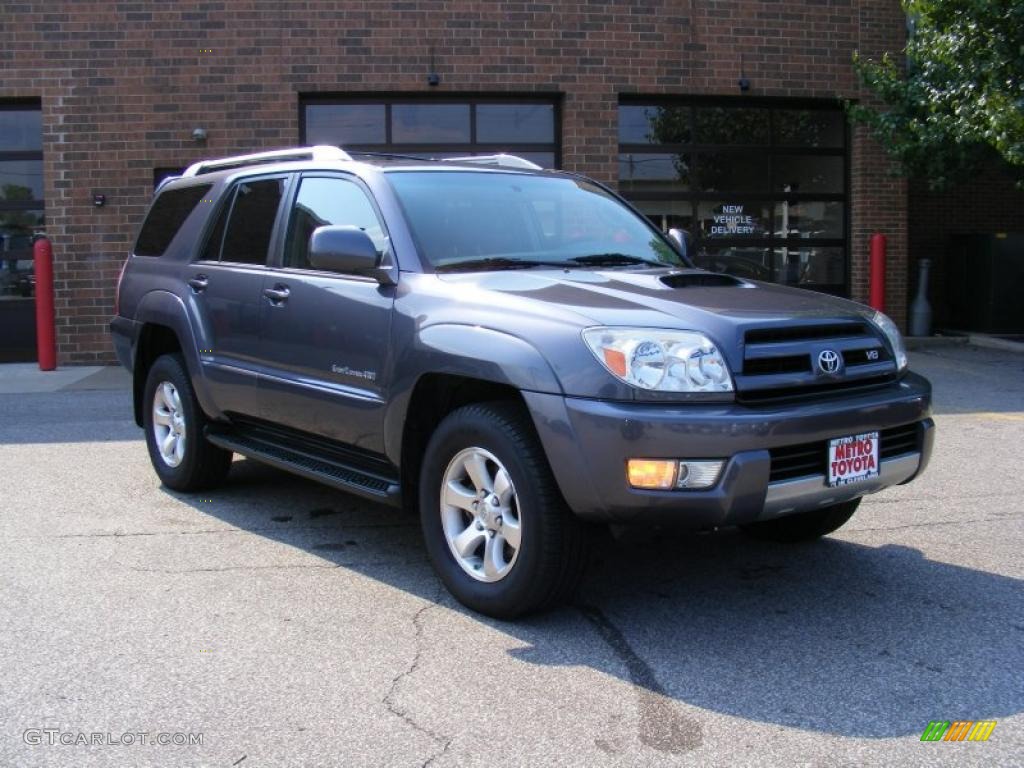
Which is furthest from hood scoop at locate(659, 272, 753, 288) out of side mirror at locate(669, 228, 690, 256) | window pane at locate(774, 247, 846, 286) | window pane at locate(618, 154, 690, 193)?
window pane at locate(774, 247, 846, 286)

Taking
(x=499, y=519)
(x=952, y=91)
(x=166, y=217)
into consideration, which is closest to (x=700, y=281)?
(x=499, y=519)

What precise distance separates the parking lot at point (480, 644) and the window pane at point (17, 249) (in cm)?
889

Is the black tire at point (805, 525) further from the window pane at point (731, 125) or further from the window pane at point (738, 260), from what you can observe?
the window pane at point (731, 125)

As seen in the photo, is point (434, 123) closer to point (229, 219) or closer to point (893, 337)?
point (229, 219)

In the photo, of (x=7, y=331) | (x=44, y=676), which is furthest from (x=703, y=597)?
(x=7, y=331)

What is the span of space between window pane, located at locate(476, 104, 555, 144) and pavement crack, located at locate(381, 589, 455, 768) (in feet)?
35.1

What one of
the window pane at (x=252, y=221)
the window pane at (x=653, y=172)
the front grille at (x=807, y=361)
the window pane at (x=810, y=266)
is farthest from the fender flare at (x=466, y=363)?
the window pane at (x=810, y=266)

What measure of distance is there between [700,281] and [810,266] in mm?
11141

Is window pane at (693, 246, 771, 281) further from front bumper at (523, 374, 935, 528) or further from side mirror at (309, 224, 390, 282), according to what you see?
front bumper at (523, 374, 935, 528)

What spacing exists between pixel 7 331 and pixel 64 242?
4.80ft

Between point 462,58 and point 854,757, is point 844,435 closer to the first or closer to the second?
point 854,757

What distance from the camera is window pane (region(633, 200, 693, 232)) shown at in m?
14.4

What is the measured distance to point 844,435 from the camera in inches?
154

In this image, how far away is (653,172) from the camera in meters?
14.4
